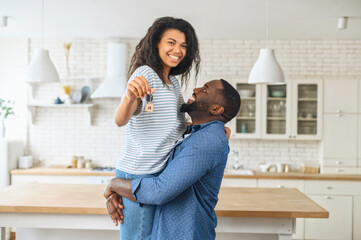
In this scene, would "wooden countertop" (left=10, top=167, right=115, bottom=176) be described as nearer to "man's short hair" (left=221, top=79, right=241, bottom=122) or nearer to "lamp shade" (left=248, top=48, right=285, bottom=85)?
"lamp shade" (left=248, top=48, right=285, bottom=85)

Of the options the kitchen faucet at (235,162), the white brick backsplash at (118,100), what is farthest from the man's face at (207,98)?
the kitchen faucet at (235,162)

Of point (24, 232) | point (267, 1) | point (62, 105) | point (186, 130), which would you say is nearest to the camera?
point (186, 130)

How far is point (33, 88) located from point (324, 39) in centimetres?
457

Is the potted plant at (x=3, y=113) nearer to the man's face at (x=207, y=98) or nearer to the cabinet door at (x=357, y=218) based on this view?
the man's face at (x=207, y=98)

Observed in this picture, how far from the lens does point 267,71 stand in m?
3.51

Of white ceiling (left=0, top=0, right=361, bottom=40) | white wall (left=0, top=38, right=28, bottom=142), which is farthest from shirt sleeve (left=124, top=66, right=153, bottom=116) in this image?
white wall (left=0, top=38, right=28, bottom=142)

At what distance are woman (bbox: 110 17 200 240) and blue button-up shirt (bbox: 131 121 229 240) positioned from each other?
0.21 ft

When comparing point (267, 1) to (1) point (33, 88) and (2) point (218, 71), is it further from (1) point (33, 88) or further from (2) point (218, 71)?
(1) point (33, 88)

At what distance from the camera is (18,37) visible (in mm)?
5984

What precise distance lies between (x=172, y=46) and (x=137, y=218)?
0.82 meters

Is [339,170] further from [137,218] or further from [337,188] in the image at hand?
[137,218]

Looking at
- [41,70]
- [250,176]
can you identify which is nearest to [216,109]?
[41,70]

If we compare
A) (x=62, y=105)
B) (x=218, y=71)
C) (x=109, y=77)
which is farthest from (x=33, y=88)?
(x=218, y=71)

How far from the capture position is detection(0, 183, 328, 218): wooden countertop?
2717mm
